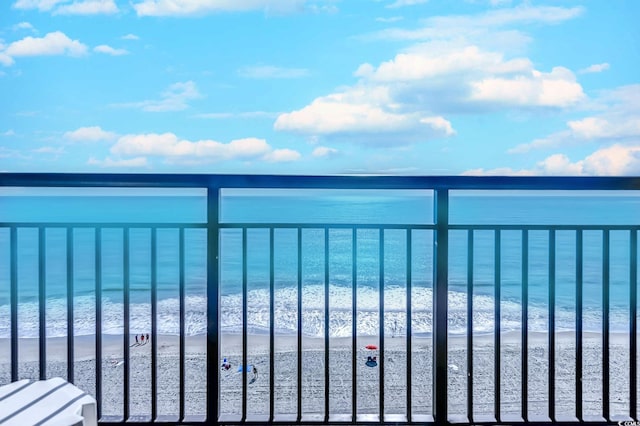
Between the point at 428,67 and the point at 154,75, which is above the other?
the point at 154,75

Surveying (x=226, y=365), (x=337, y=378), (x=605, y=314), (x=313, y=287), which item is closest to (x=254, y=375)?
(x=226, y=365)

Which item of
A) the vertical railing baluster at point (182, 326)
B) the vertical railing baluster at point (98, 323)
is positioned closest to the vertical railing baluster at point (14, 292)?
the vertical railing baluster at point (98, 323)

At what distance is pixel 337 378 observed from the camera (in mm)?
3404

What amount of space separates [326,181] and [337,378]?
239 cm

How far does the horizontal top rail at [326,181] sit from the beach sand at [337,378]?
1366 mm

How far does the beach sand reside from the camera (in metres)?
2.87

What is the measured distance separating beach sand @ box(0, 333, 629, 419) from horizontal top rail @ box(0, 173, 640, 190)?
1366 millimetres

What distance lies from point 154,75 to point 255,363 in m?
24.5

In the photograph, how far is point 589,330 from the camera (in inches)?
Result: 218

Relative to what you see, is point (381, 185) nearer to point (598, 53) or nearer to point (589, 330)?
point (589, 330)

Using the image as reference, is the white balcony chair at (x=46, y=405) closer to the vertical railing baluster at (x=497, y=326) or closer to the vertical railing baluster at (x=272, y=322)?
the vertical railing baluster at (x=272, y=322)

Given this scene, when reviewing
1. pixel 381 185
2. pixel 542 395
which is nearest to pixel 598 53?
pixel 542 395

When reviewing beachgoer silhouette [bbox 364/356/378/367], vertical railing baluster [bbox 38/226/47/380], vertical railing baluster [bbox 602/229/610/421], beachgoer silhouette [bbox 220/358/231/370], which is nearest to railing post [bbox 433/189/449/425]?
vertical railing baluster [bbox 602/229/610/421]

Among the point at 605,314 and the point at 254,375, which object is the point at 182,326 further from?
the point at 254,375
